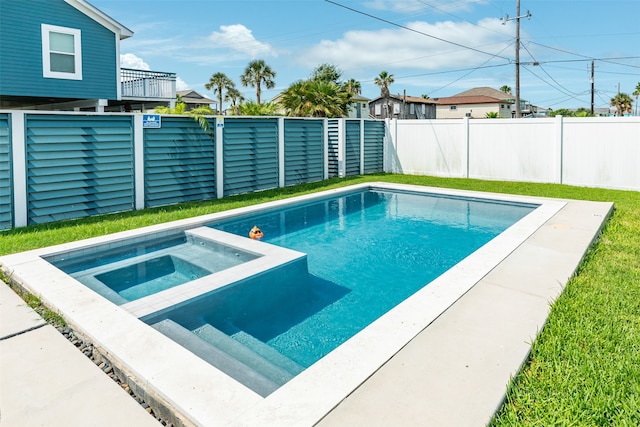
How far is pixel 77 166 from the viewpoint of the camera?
744 cm

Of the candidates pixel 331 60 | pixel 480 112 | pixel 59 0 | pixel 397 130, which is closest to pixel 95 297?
pixel 397 130

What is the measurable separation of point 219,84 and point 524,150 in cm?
4161

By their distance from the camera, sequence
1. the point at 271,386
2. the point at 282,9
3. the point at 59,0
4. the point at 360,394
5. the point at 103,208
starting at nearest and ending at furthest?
the point at 360,394, the point at 271,386, the point at 103,208, the point at 59,0, the point at 282,9

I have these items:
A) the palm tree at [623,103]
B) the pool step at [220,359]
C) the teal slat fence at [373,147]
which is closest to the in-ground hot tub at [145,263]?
the pool step at [220,359]

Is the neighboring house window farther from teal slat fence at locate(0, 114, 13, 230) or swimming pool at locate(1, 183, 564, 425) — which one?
swimming pool at locate(1, 183, 564, 425)

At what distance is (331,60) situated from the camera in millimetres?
33625

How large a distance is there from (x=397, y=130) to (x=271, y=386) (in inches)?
517

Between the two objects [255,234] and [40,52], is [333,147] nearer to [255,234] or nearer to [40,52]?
[255,234]

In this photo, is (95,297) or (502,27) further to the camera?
(502,27)

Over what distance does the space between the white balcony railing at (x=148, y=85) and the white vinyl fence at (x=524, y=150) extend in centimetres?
1017

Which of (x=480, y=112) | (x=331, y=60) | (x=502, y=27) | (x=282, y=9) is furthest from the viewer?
(x=480, y=112)

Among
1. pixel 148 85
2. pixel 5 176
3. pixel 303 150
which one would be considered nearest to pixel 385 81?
pixel 148 85

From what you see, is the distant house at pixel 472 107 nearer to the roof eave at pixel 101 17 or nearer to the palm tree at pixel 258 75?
the palm tree at pixel 258 75

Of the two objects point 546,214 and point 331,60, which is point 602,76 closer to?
point 331,60
